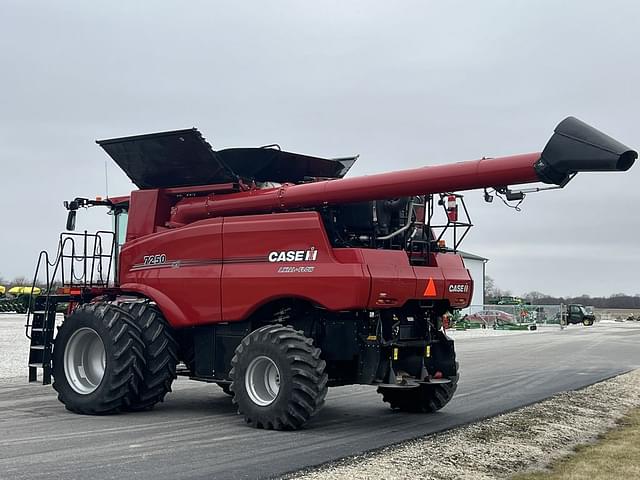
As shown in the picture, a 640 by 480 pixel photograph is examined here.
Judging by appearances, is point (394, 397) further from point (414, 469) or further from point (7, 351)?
point (7, 351)

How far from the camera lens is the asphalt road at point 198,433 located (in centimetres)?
762

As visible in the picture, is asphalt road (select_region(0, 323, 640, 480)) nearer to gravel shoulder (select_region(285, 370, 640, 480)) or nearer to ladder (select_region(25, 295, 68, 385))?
gravel shoulder (select_region(285, 370, 640, 480))

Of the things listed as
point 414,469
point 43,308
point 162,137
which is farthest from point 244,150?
point 414,469

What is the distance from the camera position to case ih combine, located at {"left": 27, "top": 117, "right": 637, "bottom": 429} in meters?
9.72

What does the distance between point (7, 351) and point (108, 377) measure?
14.1 meters

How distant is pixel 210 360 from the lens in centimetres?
1131

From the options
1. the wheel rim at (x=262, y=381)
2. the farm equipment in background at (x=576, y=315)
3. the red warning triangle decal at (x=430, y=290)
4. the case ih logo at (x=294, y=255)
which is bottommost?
the wheel rim at (x=262, y=381)

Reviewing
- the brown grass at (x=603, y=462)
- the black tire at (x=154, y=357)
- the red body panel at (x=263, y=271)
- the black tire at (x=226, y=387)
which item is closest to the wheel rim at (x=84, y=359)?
the black tire at (x=154, y=357)

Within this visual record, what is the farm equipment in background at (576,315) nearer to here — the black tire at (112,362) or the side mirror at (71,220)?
the side mirror at (71,220)

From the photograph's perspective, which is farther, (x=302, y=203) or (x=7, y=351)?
(x=7, y=351)

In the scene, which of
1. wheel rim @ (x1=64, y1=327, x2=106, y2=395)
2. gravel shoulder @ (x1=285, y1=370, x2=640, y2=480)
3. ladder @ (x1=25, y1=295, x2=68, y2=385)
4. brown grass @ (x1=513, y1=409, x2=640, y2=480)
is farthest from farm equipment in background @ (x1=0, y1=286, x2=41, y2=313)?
brown grass @ (x1=513, y1=409, x2=640, y2=480)

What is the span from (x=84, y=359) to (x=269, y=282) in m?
3.57

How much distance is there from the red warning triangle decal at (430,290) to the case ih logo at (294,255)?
1.66 metres

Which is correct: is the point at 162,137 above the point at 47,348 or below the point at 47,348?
above
